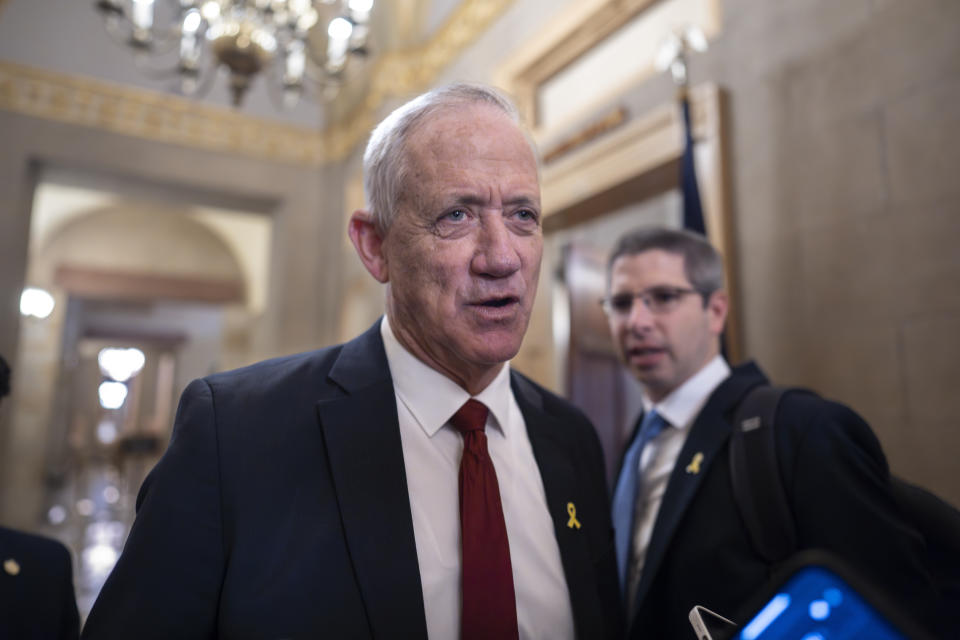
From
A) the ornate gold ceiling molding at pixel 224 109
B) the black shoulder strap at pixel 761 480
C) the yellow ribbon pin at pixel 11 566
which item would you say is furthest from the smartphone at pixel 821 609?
the ornate gold ceiling molding at pixel 224 109

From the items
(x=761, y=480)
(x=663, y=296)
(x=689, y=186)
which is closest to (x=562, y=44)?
(x=689, y=186)

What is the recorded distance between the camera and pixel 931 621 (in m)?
1.29

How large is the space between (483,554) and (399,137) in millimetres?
739

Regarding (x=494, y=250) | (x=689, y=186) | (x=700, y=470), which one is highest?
(x=689, y=186)

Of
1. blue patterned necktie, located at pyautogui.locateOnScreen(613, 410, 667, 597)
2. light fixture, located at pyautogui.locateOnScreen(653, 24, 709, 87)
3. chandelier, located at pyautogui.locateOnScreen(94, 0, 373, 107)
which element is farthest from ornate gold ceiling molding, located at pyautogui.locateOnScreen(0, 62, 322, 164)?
blue patterned necktie, located at pyautogui.locateOnScreen(613, 410, 667, 597)

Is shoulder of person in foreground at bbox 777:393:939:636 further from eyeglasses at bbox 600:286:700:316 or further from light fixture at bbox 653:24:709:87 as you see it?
light fixture at bbox 653:24:709:87

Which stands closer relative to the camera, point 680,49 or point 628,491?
point 628,491

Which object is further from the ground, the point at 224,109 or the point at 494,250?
the point at 224,109

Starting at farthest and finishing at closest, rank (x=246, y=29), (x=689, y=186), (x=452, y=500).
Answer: (x=246, y=29) → (x=689, y=186) → (x=452, y=500)

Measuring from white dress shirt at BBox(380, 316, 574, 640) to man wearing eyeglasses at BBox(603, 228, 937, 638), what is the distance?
1.69ft

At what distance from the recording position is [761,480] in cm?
154

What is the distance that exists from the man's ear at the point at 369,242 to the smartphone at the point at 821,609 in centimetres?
88

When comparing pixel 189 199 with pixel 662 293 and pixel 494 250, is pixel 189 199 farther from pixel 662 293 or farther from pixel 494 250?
pixel 494 250

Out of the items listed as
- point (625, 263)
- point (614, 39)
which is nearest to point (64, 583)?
point (625, 263)
